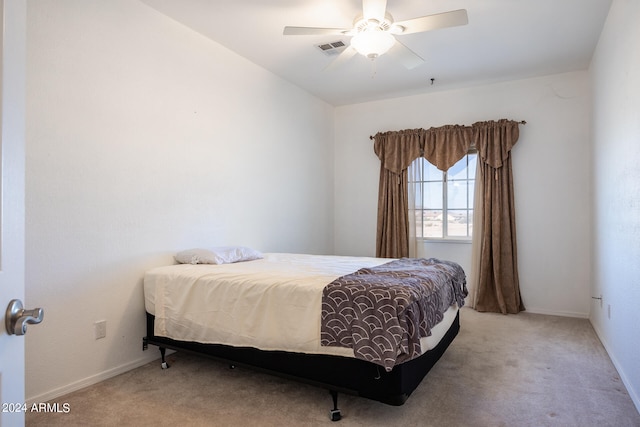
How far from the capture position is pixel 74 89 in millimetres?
2395

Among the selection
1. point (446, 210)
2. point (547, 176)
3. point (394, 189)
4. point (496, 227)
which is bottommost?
point (496, 227)

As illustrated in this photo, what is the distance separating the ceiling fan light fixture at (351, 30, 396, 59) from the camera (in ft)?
8.14

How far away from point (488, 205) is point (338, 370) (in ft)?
10.3

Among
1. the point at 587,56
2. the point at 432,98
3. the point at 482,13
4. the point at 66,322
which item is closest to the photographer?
the point at 66,322

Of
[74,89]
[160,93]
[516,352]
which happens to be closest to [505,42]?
[516,352]

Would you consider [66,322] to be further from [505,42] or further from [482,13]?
[505,42]

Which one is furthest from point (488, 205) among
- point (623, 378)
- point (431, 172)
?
point (623, 378)

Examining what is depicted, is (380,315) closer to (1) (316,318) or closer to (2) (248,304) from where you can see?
(1) (316,318)

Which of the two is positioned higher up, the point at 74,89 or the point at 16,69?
the point at 74,89

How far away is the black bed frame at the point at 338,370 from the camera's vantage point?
189cm

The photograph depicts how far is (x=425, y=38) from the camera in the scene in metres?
3.33

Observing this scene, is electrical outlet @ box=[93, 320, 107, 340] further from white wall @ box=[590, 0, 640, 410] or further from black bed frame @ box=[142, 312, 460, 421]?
white wall @ box=[590, 0, 640, 410]

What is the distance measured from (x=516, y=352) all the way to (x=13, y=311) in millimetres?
3243

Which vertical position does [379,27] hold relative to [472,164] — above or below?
above
